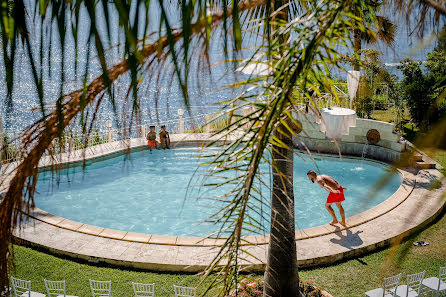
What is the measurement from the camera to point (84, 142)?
1528 millimetres

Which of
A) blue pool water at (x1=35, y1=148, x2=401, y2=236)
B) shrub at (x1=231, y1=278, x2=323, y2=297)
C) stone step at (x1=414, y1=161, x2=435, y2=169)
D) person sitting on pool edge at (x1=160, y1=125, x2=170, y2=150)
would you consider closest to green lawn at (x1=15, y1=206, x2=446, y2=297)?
shrub at (x1=231, y1=278, x2=323, y2=297)

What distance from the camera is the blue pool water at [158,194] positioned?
11.1 meters

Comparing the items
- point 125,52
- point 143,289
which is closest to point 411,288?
point 143,289

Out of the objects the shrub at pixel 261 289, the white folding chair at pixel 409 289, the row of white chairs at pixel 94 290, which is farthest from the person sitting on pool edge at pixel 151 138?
the white folding chair at pixel 409 289

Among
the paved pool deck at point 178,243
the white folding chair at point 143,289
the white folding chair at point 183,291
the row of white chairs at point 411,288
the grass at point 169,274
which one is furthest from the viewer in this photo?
the paved pool deck at point 178,243

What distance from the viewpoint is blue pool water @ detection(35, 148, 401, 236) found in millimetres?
11109

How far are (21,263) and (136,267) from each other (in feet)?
6.82

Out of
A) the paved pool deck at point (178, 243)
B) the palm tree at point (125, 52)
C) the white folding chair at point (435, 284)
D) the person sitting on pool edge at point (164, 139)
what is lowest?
the white folding chair at point (435, 284)

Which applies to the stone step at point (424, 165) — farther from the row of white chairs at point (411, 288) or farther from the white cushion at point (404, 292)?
the white cushion at point (404, 292)

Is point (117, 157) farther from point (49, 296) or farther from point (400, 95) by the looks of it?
point (400, 95)

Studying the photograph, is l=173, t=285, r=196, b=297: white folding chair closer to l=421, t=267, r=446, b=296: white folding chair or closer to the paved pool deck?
the paved pool deck

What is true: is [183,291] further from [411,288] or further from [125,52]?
[125,52]

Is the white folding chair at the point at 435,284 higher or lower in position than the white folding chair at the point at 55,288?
higher

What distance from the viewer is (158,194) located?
13.0 meters
